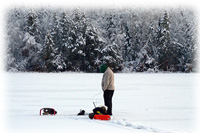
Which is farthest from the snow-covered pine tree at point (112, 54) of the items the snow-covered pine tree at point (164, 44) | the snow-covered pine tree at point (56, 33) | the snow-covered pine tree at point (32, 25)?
the snow-covered pine tree at point (32, 25)

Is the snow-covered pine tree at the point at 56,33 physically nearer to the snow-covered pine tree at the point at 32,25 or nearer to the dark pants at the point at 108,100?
the snow-covered pine tree at the point at 32,25

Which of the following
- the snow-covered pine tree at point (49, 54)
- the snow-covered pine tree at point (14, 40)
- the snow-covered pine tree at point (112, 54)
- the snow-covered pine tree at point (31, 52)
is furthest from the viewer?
the snow-covered pine tree at point (31, 52)

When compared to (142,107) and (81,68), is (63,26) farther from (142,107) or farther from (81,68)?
(142,107)

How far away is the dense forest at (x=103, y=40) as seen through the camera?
139 ft

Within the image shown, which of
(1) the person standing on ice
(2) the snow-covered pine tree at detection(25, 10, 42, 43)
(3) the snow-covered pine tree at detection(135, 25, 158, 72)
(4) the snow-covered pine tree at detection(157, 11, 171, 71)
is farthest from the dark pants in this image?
(2) the snow-covered pine tree at detection(25, 10, 42, 43)

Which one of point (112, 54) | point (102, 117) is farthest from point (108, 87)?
point (112, 54)

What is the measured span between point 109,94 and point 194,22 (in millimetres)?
36771

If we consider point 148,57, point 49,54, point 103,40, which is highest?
point 103,40

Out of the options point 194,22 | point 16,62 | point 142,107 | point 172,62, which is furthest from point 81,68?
point 142,107

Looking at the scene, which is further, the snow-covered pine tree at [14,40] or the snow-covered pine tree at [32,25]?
the snow-covered pine tree at [32,25]

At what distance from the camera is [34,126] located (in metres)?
7.50

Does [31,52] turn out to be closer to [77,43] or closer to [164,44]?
[77,43]

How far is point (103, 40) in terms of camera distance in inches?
1734

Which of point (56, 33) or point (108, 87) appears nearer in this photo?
point (108, 87)
